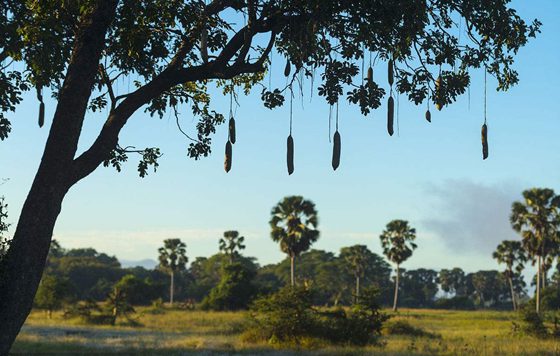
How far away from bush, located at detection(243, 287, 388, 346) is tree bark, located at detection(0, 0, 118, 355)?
63.9 ft

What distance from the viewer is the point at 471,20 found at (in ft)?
38.4

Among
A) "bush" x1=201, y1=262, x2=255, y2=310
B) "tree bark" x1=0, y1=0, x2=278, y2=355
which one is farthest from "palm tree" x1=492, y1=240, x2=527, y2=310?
"tree bark" x1=0, y1=0, x2=278, y2=355

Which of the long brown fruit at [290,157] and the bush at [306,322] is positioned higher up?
the long brown fruit at [290,157]

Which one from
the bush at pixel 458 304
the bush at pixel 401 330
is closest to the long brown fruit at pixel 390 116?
the bush at pixel 401 330

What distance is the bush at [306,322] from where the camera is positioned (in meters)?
29.1

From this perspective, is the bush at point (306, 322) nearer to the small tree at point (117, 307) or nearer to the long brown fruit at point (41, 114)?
the long brown fruit at point (41, 114)

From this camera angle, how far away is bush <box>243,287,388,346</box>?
95.3 feet

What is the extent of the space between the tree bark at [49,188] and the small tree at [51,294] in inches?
1861

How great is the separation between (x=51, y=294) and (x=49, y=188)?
158 ft

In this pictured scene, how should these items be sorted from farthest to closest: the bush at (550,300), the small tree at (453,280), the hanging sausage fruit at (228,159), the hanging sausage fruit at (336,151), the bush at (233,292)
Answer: the small tree at (453,280)
the bush at (550,300)
the bush at (233,292)
the hanging sausage fruit at (228,159)
the hanging sausage fruit at (336,151)

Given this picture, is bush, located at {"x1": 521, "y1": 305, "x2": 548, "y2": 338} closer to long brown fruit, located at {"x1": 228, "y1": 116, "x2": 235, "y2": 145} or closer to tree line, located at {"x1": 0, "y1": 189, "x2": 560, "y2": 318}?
tree line, located at {"x1": 0, "y1": 189, "x2": 560, "y2": 318}

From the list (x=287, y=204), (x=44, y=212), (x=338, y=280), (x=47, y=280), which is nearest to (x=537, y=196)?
(x=287, y=204)

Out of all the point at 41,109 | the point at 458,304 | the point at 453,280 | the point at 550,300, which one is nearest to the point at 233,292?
the point at 550,300

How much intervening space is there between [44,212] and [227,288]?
51933 mm
